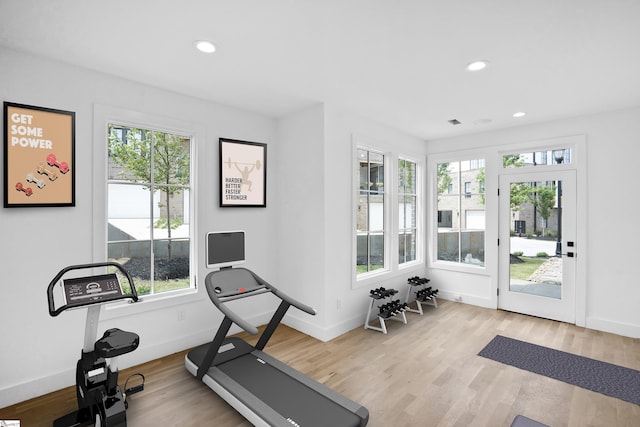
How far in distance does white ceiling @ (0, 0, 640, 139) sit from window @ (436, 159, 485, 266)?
5.37 feet

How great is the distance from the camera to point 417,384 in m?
2.77

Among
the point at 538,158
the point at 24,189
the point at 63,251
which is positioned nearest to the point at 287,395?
the point at 63,251

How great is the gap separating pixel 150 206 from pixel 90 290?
1.25 metres

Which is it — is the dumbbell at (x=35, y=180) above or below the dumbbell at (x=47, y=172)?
below

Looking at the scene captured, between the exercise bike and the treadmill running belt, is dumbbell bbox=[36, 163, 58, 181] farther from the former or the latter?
the treadmill running belt

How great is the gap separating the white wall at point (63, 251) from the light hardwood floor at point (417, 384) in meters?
0.22

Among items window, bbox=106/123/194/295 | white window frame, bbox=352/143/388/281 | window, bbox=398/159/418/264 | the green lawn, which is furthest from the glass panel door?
window, bbox=106/123/194/295

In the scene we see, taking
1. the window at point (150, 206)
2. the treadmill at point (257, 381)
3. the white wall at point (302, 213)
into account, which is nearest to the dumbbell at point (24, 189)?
the window at point (150, 206)

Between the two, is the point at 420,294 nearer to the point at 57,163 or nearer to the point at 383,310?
the point at 383,310

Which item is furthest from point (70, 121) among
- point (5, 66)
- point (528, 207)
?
point (528, 207)

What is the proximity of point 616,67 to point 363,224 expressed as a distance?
2.93m

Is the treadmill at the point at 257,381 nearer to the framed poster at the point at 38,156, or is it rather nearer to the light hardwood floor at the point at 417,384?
the light hardwood floor at the point at 417,384

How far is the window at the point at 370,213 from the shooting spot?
14.4 ft

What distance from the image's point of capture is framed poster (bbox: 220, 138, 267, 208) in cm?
374
